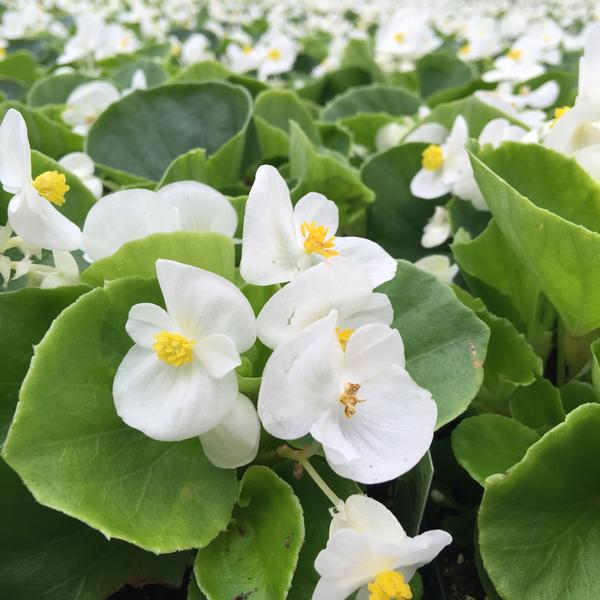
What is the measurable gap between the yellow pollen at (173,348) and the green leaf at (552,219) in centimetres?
27

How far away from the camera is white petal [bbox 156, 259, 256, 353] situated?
0.47 meters

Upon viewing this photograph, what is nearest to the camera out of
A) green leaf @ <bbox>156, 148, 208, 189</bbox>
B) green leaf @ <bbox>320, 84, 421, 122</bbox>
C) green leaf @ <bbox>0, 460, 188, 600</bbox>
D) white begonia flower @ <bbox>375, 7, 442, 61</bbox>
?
green leaf @ <bbox>0, 460, 188, 600</bbox>

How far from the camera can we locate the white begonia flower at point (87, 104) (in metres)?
1.13

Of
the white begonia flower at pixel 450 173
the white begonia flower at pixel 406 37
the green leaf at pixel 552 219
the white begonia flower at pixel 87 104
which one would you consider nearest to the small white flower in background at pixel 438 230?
the white begonia flower at pixel 450 173

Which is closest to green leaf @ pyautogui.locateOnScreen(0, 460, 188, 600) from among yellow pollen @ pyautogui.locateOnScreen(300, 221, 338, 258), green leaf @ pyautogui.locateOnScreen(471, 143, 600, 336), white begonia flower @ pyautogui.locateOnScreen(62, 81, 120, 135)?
yellow pollen @ pyautogui.locateOnScreen(300, 221, 338, 258)

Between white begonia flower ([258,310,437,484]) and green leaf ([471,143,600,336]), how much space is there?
0.16 metres

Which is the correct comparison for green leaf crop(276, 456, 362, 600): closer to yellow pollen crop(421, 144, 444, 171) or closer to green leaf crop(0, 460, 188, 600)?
green leaf crop(0, 460, 188, 600)

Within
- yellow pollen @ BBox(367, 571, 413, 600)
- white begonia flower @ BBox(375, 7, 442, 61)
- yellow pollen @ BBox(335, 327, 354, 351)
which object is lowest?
white begonia flower @ BBox(375, 7, 442, 61)

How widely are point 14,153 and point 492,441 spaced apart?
439 mm

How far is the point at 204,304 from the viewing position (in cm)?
48

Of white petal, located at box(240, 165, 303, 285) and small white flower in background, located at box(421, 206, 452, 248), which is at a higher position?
white petal, located at box(240, 165, 303, 285)

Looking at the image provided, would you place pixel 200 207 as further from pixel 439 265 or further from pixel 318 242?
pixel 439 265

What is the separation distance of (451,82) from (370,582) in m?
1.35

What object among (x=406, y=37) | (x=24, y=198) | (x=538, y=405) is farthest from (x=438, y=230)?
(x=406, y=37)
